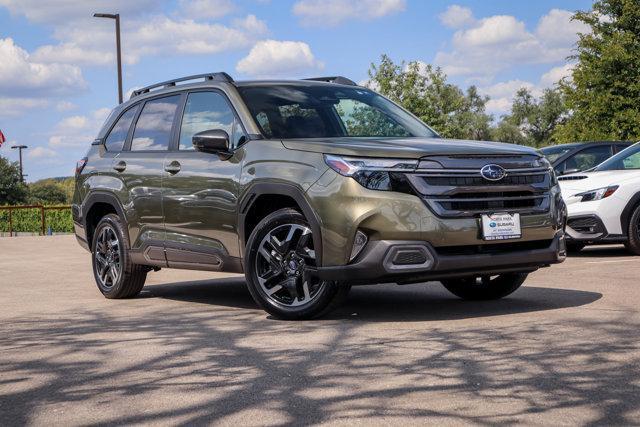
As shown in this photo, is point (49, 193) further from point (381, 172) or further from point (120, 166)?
point (381, 172)

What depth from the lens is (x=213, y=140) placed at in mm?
7750

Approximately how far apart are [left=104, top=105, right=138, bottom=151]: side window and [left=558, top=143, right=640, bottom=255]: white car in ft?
19.0

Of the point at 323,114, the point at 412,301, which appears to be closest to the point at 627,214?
the point at 412,301

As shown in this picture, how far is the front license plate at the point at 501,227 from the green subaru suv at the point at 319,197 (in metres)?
0.01

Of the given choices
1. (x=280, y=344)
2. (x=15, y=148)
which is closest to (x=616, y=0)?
(x=280, y=344)

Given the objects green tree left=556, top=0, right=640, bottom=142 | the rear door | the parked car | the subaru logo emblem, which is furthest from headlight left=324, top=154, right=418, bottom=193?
green tree left=556, top=0, right=640, bottom=142

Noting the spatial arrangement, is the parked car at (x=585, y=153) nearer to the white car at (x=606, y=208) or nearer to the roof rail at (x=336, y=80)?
the white car at (x=606, y=208)

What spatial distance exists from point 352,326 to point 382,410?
264 centimetres

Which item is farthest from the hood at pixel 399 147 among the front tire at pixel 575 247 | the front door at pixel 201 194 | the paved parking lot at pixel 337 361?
the front tire at pixel 575 247

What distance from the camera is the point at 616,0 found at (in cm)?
3462

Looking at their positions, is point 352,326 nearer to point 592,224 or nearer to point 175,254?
point 175,254

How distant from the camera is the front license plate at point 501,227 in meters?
7.03

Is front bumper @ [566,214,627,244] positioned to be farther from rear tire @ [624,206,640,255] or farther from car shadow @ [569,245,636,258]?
car shadow @ [569,245,636,258]

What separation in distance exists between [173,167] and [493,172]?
9.23 ft
